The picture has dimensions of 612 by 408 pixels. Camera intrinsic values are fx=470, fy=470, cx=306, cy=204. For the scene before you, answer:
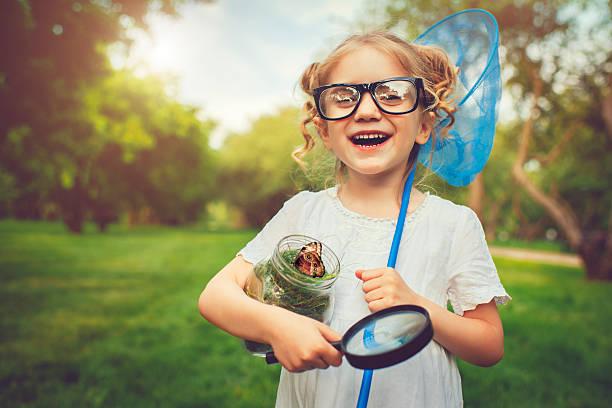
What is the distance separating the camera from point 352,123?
59.5 inches

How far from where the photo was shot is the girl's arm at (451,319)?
1.28 m

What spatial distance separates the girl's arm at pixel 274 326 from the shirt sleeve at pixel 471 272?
519mm

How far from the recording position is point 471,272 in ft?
4.86

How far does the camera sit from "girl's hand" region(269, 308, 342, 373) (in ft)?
3.72

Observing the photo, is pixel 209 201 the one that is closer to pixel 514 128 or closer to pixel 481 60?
pixel 514 128

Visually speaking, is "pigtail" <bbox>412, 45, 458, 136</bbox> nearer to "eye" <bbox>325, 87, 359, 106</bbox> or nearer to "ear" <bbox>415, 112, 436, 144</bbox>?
"ear" <bbox>415, 112, 436, 144</bbox>

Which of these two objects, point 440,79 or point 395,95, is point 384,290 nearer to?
point 395,95

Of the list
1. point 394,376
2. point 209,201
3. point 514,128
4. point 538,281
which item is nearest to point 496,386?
point 394,376

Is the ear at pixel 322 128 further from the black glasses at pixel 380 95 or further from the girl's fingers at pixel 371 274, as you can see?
the girl's fingers at pixel 371 274

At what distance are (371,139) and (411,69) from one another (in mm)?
292

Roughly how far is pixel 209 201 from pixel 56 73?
1590 inches

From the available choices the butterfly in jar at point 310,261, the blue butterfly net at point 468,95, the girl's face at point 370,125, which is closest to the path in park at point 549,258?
the blue butterfly net at point 468,95

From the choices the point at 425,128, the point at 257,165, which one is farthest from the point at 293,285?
the point at 257,165

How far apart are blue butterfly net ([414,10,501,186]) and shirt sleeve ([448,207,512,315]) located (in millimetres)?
309
